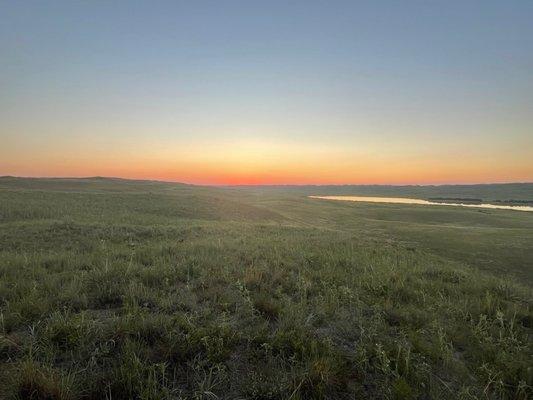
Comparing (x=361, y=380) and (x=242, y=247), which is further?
(x=242, y=247)

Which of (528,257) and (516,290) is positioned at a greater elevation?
(516,290)

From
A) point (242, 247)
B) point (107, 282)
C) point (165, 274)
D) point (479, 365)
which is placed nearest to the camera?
point (479, 365)

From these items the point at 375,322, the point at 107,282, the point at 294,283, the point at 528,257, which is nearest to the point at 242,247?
the point at 294,283

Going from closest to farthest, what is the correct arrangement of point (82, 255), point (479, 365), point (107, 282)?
point (479, 365) < point (107, 282) < point (82, 255)

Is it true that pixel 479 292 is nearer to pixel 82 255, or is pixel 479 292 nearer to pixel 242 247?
pixel 242 247

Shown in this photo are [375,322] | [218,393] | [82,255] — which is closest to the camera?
[218,393]

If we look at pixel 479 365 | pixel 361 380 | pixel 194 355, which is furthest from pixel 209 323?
pixel 479 365

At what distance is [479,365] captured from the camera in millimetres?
5355

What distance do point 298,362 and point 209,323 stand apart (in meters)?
1.69

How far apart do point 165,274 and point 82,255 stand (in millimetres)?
4153

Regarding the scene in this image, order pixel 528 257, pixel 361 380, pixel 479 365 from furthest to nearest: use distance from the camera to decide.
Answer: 1. pixel 528 257
2. pixel 479 365
3. pixel 361 380

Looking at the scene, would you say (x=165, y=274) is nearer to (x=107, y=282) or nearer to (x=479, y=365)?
(x=107, y=282)

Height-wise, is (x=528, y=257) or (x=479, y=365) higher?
(x=479, y=365)

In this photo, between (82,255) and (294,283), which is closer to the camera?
(294,283)
